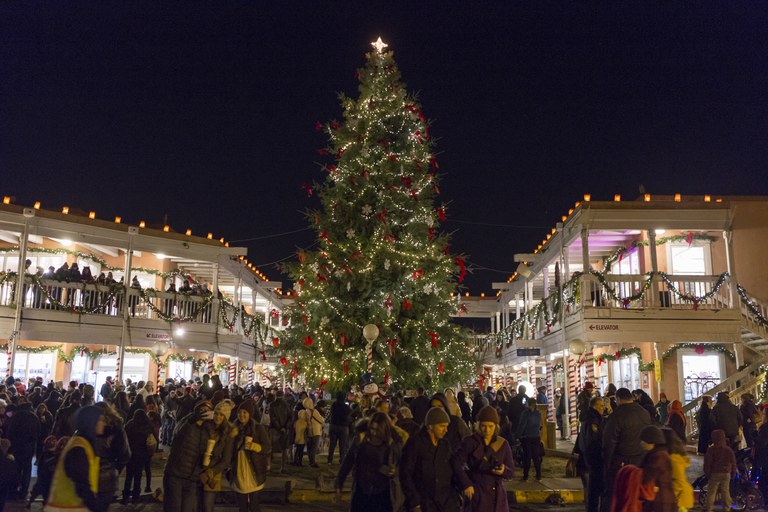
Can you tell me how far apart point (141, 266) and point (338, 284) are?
484 inches

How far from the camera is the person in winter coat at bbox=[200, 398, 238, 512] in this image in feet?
27.0

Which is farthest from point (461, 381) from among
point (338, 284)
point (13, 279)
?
point (13, 279)

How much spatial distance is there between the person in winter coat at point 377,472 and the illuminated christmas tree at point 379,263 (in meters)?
13.1

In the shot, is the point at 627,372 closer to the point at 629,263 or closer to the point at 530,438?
the point at 629,263

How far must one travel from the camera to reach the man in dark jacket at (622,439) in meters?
8.96

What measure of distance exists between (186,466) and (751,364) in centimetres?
1640

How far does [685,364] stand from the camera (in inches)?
869

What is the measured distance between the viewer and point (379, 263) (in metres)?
21.4

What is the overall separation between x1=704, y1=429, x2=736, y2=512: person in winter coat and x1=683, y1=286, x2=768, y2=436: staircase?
27.3 ft

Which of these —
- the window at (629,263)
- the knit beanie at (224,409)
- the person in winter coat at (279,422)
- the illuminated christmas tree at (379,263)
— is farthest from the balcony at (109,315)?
the knit beanie at (224,409)

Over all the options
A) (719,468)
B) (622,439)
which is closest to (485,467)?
(622,439)

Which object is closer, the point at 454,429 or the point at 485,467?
the point at 485,467

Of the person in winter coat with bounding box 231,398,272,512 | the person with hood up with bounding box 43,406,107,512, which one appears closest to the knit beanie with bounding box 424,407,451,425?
the person in winter coat with bounding box 231,398,272,512

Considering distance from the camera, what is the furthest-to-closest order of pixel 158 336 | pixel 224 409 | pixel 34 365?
pixel 34 365 → pixel 158 336 → pixel 224 409
